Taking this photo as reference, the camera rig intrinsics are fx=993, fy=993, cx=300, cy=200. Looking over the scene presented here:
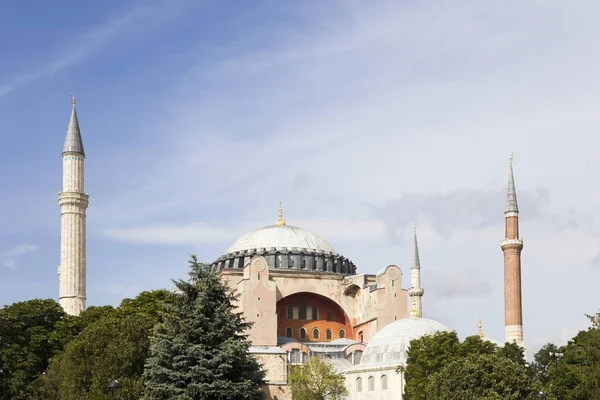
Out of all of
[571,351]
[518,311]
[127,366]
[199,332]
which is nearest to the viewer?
[199,332]

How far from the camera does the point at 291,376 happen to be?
5241 cm

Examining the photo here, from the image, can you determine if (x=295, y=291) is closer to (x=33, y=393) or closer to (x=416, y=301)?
(x=416, y=301)

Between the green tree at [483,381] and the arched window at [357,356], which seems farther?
the arched window at [357,356]

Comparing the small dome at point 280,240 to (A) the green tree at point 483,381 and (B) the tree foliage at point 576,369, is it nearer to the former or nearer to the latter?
(B) the tree foliage at point 576,369

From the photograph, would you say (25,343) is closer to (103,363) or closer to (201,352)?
(103,363)

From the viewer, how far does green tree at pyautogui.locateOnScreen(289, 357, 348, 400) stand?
51281 millimetres

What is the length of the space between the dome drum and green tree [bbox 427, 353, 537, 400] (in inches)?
1122

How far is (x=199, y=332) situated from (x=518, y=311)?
36932 mm

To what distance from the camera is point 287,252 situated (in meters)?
67.7

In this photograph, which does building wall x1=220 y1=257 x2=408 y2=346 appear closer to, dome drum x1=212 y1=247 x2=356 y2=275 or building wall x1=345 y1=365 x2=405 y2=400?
dome drum x1=212 y1=247 x2=356 y2=275

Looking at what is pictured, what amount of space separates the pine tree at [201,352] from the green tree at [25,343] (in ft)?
70.4

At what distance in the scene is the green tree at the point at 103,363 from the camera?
39.1m

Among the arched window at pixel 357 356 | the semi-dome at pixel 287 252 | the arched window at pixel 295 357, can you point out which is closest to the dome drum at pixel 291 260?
the semi-dome at pixel 287 252

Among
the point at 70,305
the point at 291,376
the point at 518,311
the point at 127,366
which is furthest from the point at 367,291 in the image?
the point at 127,366
